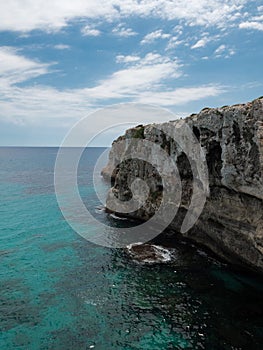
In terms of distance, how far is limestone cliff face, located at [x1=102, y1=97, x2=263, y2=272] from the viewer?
78.6ft

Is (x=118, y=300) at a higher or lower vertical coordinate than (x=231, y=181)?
lower

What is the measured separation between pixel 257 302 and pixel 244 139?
12.6 m

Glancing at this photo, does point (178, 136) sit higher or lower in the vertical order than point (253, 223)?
higher

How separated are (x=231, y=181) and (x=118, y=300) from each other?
1385 cm

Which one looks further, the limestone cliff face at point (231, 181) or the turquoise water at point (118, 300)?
the limestone cliff face at point (231, 181)

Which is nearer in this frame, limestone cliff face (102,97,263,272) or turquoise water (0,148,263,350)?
turquoise water (0,148,263,350)

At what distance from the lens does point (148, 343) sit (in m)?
18.3

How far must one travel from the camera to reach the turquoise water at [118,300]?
61.0ft

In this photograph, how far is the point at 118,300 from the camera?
75.0 ft

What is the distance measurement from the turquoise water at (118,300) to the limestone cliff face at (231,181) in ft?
7.46

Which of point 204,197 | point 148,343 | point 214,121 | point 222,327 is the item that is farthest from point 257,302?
point 214,121

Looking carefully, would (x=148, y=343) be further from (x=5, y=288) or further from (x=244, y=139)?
(x=244, y=139)

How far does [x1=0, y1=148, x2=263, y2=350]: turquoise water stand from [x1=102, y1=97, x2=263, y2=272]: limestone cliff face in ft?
7.46

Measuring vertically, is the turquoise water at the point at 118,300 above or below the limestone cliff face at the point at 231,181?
below
